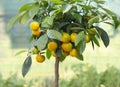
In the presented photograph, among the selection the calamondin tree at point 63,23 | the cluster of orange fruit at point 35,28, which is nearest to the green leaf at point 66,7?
the calamondin tree at point 63,23

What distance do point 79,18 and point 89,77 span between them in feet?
3.37

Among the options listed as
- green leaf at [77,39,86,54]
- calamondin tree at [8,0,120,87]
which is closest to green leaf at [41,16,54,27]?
calamondin tree at [8,0,120,87]

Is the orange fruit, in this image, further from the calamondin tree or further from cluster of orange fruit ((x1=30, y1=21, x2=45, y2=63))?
cluster of orange fruit ((x1=30, y1=21, x2=45, y2=63))

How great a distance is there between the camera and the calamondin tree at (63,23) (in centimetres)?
105

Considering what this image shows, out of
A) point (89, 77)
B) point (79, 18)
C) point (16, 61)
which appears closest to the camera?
point (79, 18)

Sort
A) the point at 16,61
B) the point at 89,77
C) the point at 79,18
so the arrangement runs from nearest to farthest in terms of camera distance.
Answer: the point at 79,18 → the point at 89,77 → the point at 16,61

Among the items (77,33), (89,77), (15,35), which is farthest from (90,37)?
(15,35)

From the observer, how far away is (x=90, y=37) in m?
1.11

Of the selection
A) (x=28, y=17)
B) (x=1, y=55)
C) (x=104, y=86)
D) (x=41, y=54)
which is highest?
(x=28, y=17)

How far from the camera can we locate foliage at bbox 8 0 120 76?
1.05 meters

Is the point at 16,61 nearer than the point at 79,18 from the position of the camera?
No

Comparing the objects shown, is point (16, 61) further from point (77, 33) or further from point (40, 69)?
point (77, 33)

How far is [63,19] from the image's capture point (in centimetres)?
112

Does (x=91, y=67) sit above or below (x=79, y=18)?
below
